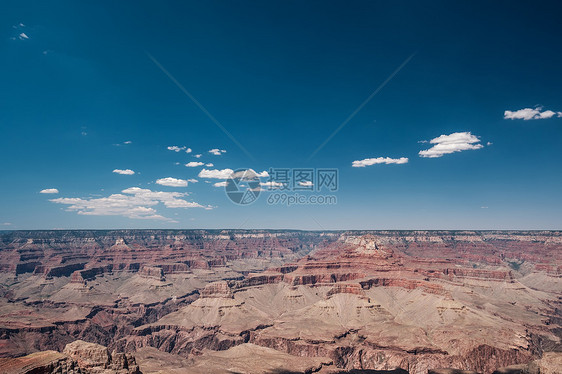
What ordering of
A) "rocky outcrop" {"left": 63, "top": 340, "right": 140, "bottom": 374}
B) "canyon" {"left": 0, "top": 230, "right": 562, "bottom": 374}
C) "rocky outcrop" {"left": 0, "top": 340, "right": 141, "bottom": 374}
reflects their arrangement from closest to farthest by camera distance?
1. "rocky outcrop" {"left": 0, "top": 340, "right": 141, "bottom": 374}
2. "rocky outcrop" {"left": 63, "top": 340, "right": 140, "bottom": 374}
3. "canyon" {"left": 0, "top": 230, "right": 562, "bottom": 374}

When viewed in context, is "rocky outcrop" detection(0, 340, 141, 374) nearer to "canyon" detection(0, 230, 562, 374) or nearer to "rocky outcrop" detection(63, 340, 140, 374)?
"rocky outcrop" detection(63, 340, 140, 374)

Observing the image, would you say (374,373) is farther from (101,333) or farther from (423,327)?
(101,333)

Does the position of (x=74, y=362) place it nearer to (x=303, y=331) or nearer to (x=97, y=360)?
(x=97, y=360)

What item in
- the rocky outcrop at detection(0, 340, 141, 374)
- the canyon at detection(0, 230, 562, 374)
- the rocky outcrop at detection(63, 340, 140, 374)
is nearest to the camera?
the rocky outcrop at detection(0, 340, 141, 374)

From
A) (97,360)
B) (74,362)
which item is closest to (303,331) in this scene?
(97,360)

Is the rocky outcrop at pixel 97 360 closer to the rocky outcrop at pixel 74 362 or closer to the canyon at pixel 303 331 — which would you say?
the rocky outcrop at pixel 74 362

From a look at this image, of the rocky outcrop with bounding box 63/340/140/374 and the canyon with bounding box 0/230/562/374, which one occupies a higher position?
the rocky outcrop with bounding box 63/340/140/374

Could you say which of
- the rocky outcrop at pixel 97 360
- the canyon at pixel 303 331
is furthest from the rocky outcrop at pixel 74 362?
the canyon at pixel 303 331

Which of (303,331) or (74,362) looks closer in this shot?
(74,362)

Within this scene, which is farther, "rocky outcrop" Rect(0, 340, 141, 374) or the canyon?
the canyon

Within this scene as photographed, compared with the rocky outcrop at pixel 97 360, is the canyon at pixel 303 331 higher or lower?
lower

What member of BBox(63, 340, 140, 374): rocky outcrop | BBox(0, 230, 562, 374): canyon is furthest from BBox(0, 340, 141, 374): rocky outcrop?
BBox(0, 230, 562, 374): canyon

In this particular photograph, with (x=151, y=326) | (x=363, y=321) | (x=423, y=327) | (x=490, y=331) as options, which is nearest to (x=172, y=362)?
(x=151, y=326)
